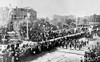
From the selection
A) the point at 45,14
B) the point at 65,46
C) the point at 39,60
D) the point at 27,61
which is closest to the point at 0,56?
the point at 27,61

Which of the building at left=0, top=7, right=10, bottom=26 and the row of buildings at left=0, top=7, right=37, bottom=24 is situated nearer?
the row of buildings at left=0, top=7, right=37, bottom=24

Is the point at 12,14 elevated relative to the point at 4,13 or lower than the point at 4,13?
lower

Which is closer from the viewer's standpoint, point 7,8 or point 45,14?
point 7,8

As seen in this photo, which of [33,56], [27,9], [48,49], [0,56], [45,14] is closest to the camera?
[0,56]

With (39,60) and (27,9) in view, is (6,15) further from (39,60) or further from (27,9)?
(39,60)

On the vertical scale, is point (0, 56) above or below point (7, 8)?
below

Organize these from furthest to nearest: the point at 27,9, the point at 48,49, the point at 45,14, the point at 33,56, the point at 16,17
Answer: the point at 45,14, the point at 27,9, the point at 16,17, the point at 48,49, the point at 33,56

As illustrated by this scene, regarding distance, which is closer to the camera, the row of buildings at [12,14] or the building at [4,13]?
the row of buildings at [12,14]

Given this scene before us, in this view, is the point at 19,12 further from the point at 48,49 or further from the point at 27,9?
the point at 48,49

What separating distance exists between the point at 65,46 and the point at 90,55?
906 cm

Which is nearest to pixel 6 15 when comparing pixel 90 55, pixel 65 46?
pixel 65 46

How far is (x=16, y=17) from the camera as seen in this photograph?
56.3m

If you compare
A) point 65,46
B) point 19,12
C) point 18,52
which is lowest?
point 65,46

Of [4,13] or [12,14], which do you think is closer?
[12,14]
